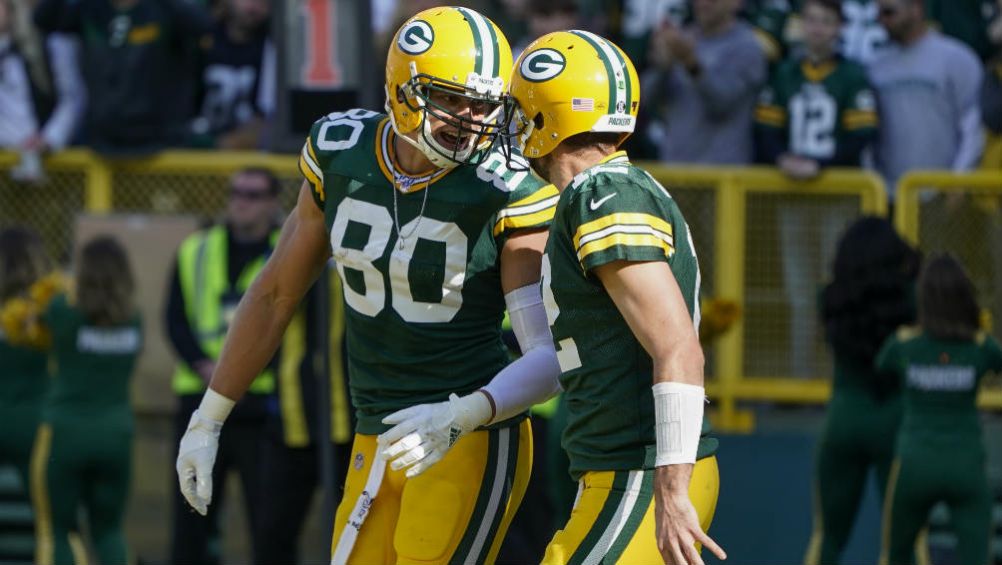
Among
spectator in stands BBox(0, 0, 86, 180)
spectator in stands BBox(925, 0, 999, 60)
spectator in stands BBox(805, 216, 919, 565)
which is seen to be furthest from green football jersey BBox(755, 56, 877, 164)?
spectator in stands BBox(0, 0, 86, 180)

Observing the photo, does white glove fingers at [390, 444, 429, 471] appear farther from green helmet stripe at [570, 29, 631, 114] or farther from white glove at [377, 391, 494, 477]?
green helmet stripe at [570, 29, 631, 114]

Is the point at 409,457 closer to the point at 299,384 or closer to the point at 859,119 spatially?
the point at 299,384

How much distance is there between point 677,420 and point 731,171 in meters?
5.39

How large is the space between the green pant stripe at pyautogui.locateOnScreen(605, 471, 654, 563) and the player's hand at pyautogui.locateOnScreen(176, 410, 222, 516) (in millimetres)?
1404

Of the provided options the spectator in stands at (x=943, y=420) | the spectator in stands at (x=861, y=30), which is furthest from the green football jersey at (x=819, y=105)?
the spectator in stands at (x=943, y=420)

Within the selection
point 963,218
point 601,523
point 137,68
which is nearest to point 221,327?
point 137,68

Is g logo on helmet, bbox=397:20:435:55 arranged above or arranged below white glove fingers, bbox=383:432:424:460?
above

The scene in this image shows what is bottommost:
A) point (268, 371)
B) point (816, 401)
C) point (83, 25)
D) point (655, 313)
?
point (816, 401)

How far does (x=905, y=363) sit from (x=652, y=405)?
3706 mm

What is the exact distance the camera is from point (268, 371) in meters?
7.96

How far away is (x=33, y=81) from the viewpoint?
10398 millimetres

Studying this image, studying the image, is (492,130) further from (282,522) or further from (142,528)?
(142,528)

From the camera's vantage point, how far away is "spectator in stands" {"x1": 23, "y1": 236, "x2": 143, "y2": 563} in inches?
316

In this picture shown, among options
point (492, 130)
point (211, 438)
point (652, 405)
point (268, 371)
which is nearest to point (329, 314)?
point (268, 371)
